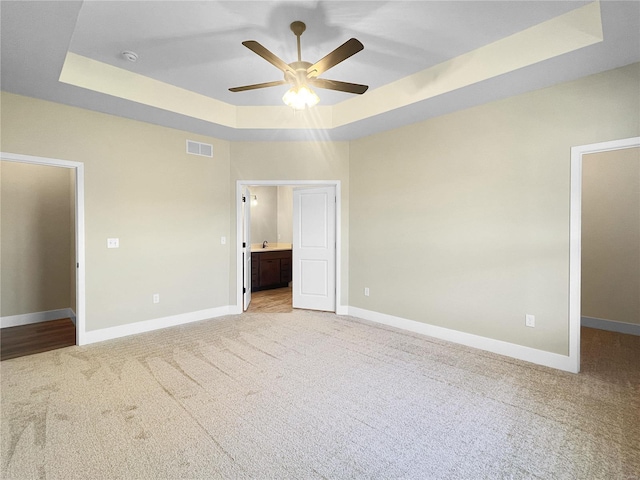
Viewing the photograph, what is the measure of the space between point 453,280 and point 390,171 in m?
1.71

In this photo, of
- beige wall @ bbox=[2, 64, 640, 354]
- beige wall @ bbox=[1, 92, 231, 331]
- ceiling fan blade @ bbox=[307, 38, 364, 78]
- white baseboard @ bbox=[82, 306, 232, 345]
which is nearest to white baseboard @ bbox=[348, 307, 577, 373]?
beige wall @ bbox=[2, 64, 640, 354]

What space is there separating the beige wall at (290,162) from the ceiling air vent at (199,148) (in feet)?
1.17

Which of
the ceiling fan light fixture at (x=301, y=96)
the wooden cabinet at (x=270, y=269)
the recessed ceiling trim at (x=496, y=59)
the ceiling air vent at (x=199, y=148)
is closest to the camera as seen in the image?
the recessed ceiling trim at (x=496, y=59)

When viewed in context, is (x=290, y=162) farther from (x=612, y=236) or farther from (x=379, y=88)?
(x=612, y=236)

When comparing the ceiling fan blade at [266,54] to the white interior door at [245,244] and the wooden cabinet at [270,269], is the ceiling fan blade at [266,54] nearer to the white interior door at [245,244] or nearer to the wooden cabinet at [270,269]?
the white interior door at [245,244]

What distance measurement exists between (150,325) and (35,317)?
1.95m

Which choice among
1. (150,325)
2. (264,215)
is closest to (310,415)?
(150,325)

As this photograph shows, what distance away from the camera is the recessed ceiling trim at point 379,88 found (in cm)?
256

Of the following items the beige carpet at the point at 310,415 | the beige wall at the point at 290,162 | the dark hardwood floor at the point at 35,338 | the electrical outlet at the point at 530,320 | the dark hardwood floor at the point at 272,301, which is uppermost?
the beige wall at the point at 290,162

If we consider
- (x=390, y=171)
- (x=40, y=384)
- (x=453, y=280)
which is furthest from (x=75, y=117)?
(x=453, y=280)

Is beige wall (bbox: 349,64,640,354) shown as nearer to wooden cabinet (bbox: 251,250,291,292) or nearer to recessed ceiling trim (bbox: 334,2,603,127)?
recessed ceiling trim (bbox: 334,2,603,127)

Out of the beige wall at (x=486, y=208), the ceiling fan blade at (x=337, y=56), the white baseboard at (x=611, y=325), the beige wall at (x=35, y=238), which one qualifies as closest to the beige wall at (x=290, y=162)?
the beige wall at (x=486, y=208)

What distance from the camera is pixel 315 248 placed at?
534 cm

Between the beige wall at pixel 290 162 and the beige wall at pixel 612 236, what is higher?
the beige wall at pixel 290 162
